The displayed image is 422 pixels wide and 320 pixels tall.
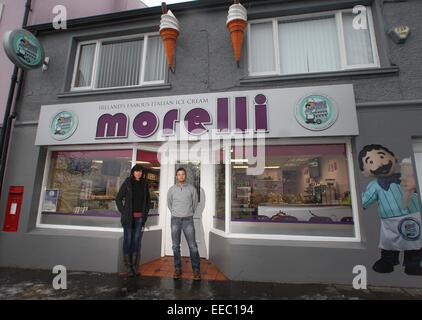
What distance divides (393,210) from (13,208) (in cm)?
794

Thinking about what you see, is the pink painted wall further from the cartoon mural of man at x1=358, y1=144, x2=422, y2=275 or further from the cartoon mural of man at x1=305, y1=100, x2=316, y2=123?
the cartoon mural of man at x1=358, y1=144, x2=422, y2=275

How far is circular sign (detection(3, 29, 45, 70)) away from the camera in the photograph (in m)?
5.31

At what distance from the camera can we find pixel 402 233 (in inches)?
170

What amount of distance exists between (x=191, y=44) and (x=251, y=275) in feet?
16.9

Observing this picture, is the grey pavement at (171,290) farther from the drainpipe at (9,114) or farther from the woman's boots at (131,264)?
the drainpipe at (9,114)

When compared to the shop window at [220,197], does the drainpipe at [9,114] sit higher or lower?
higher

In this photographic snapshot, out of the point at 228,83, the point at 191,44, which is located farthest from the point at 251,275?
the point at 191,44

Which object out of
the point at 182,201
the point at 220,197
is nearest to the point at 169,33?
the point at 182,201

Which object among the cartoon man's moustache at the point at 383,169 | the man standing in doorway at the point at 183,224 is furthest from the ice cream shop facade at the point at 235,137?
the man standing in doorway at the point at 183,224

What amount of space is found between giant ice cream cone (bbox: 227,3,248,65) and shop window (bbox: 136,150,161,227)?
9.88 ft

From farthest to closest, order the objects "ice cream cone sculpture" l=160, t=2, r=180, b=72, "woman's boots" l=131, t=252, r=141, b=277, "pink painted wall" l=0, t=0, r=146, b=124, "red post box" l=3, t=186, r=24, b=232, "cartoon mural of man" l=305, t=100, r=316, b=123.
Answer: "pink painted wall" l=0, t=0, r=146, b=124 → "red post box" l=3, t=186, r=24, b=232 → "ice cream cone sculpture" l=160, t=2, r=180, b=72 → "cartoon mural of man" l=305, t=100, r=316, b=123 → "woman's boots" l=131, t=252, r=141, b=277

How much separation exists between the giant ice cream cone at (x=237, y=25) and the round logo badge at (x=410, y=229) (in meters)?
4.46

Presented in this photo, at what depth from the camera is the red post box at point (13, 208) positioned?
5668mm

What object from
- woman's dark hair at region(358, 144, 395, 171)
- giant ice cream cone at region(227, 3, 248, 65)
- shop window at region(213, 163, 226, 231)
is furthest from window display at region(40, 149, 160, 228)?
woman's dark hair at region(358, 144, 395, 171)
